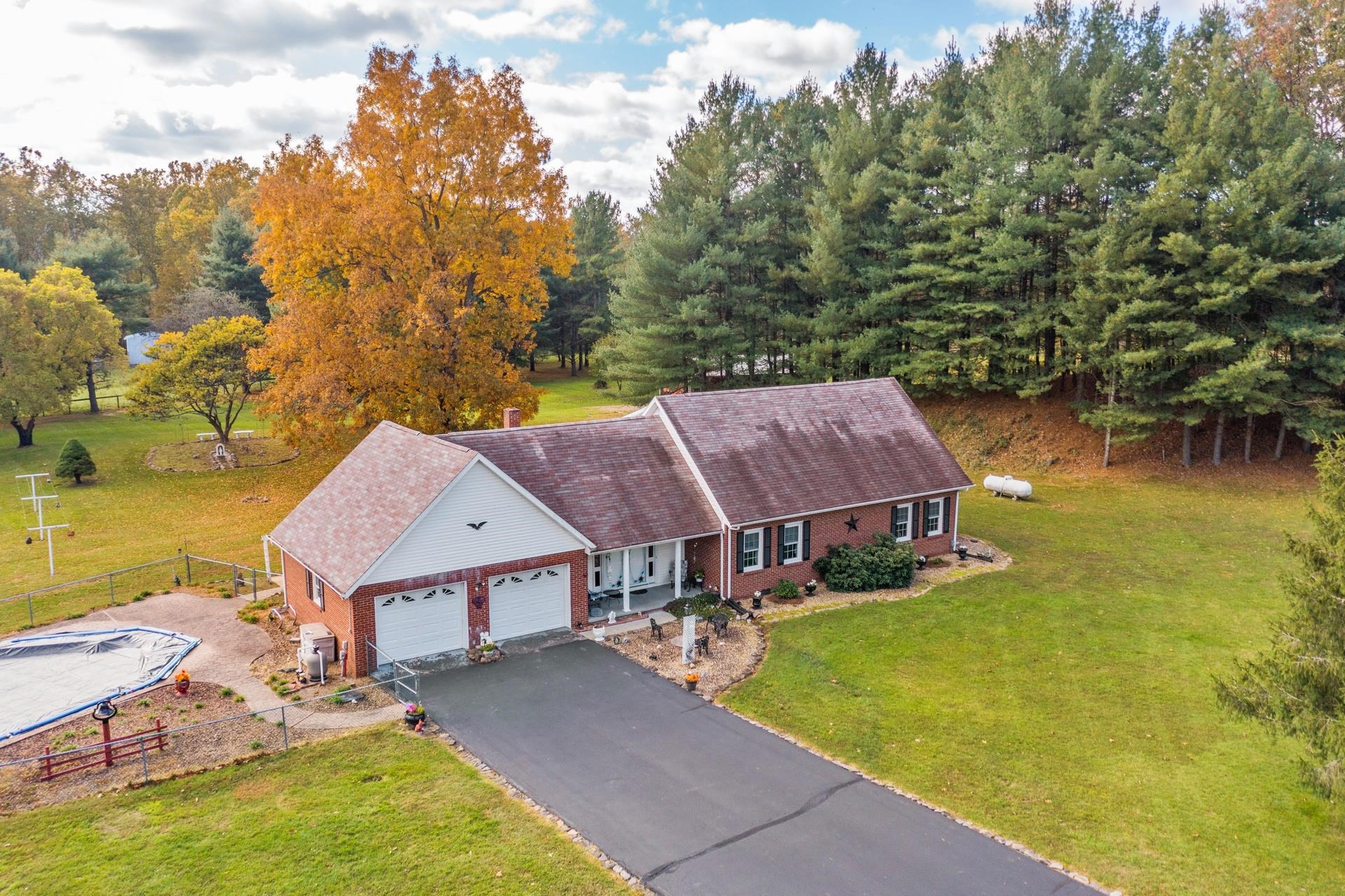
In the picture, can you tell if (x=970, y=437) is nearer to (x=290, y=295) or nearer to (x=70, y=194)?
(x=290, y=295)

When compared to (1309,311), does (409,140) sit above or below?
above

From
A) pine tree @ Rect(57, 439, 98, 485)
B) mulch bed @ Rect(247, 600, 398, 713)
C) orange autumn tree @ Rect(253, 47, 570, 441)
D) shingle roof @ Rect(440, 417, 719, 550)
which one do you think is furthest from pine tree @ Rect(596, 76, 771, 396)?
mulch bed @ Rect(247, 600, 398, 713)

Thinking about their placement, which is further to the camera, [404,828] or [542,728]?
[542,728]

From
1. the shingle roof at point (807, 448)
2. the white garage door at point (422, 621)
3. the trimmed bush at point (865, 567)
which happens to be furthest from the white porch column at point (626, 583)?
the trimmed bush at point (865, 567)

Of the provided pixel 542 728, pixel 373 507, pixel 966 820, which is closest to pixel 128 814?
pixel 542 728

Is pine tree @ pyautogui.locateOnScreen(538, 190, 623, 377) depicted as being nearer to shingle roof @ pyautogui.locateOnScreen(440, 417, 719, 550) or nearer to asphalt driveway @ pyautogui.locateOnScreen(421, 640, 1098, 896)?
shingle roof @ pyautogui.locateOnScreen(440, 417, 719, 550)

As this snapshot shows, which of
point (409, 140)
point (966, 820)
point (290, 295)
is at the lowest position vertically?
point (966, 820)

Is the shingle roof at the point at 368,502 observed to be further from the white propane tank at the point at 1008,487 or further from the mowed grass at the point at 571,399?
the white propane tank at the point at 1008,487
